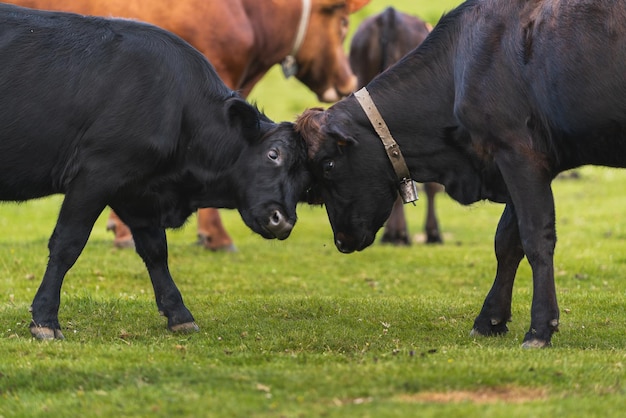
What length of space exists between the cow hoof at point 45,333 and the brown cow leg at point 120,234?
552 cm

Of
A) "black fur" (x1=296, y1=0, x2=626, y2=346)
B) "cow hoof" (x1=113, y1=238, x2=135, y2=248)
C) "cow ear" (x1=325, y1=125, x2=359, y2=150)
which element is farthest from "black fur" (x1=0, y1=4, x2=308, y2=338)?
"cow hoof" (x1=113, y1=238, x2=135, y2=248)

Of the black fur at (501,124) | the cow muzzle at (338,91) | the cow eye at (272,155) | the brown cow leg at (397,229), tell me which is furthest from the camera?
the cow muzzle at (338,91)

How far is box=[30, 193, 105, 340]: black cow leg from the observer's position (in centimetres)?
717

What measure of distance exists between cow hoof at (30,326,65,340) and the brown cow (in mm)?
5190

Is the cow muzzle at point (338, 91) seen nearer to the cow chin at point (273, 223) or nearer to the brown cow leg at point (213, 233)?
the brown cow leg at point (213, 233)

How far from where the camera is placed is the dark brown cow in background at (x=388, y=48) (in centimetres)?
1452

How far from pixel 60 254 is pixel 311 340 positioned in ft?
5.70

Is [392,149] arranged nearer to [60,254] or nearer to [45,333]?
[60,254]

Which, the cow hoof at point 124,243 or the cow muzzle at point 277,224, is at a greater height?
the cow muzzle at point 277,224

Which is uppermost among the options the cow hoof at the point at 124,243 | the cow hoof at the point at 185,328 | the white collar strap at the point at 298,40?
the white collar strap at the point at 298,40

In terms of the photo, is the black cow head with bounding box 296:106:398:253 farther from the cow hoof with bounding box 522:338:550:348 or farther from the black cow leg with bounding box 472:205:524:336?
the cow hoof with bounding box 522:338:550:348

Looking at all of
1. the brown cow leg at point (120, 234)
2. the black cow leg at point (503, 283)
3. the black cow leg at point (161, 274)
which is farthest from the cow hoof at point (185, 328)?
the brown cow leg at point (120, 234)

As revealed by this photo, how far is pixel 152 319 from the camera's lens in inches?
320

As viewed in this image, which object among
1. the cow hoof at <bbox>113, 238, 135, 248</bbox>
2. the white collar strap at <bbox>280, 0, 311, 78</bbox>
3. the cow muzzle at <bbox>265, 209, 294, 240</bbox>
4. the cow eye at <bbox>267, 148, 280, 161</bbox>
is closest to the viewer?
the cow muzzle at <bbox>265, 209, 294, 240</bbox>
